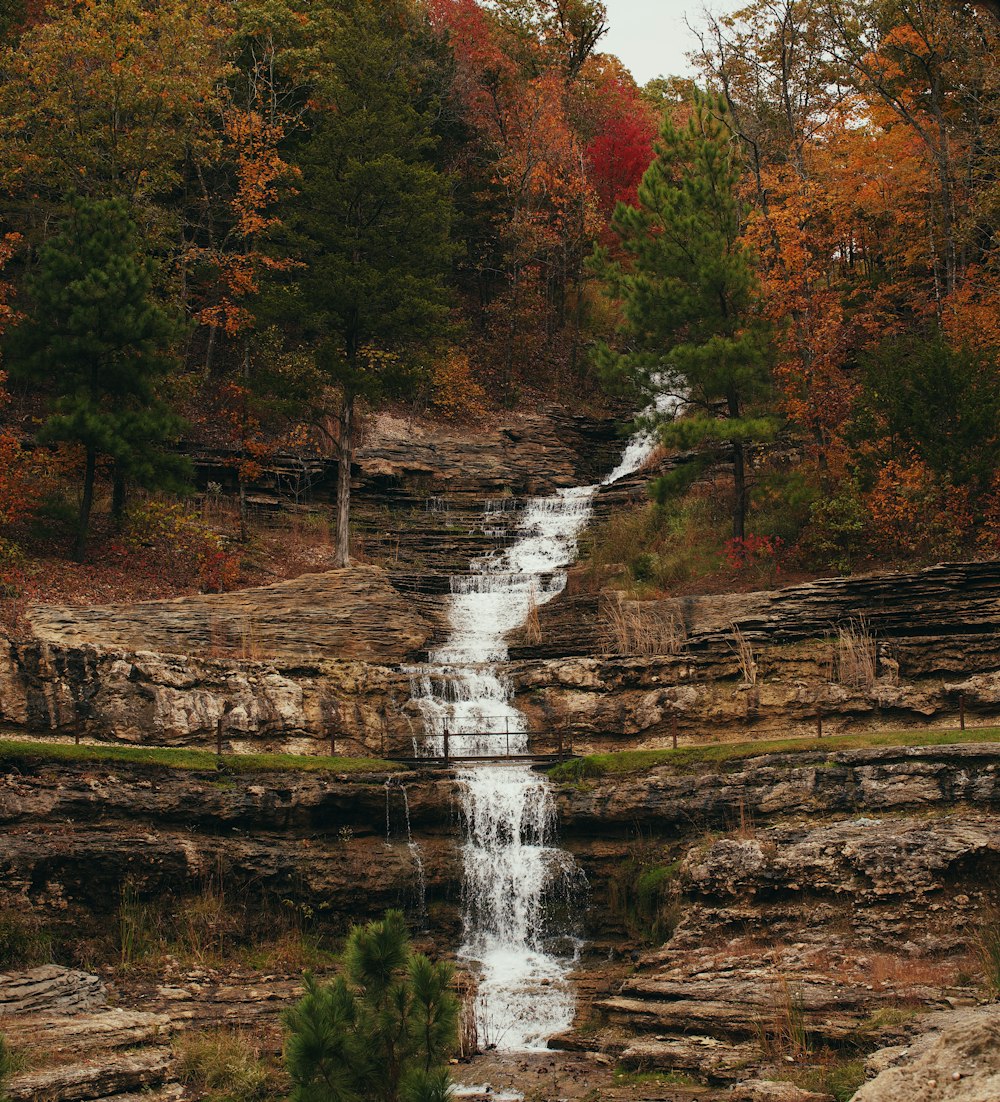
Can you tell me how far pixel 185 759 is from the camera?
1922 cm

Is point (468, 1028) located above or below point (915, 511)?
below

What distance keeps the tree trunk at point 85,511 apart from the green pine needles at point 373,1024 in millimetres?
19533

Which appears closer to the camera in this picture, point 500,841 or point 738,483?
point 500,841

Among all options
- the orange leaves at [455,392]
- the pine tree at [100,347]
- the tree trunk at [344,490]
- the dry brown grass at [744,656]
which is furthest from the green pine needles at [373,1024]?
the orange leaves at [455,392]

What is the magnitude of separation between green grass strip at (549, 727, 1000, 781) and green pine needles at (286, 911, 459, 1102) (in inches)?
453

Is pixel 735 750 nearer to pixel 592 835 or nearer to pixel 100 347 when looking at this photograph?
pixel 592 835

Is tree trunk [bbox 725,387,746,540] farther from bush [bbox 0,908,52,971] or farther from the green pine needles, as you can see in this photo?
the green pine needles

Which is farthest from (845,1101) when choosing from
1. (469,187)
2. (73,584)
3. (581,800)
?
(469,187)

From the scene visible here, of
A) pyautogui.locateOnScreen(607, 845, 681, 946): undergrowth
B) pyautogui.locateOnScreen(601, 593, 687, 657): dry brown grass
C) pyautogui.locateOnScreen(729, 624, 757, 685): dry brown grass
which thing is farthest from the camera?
pyautogui.locateOnScreen(601, 593, 687, 657): dry brown grass

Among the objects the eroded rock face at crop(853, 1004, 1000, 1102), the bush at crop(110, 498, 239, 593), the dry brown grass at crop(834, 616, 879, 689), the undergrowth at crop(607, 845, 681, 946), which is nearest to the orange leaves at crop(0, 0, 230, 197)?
the bush at crop(110, 498, 239, 593)

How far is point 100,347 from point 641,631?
13.9m

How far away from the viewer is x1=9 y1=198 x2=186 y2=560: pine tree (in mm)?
26391

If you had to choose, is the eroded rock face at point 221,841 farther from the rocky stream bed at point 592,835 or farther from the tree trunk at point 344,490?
the tree trunk at point 344,490

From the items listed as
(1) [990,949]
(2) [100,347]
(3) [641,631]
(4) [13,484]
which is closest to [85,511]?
(4) [13,484]
